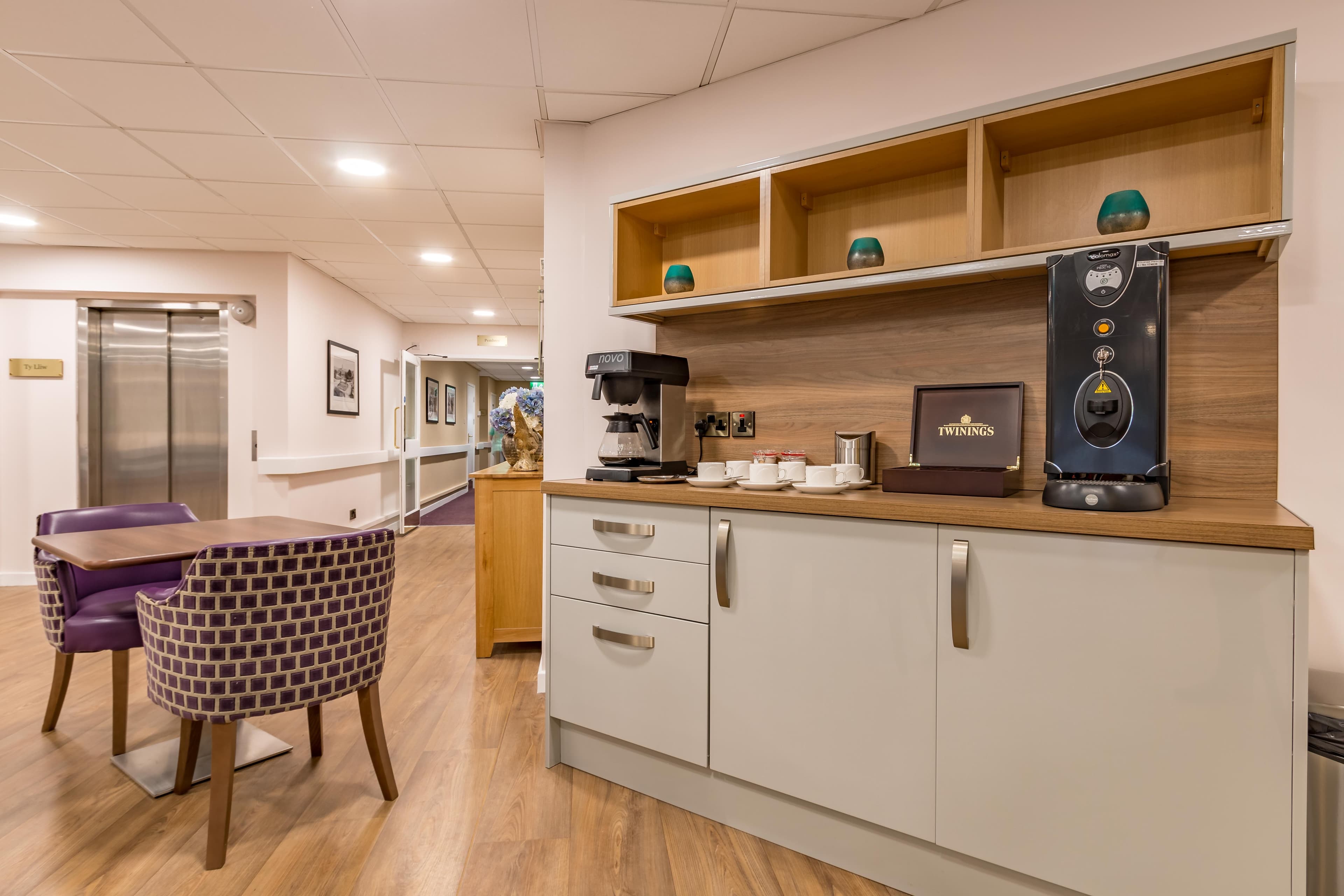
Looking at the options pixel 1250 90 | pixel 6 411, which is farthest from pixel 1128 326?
pixel 6 411

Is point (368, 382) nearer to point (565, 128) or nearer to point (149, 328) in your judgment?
point (149, 328)

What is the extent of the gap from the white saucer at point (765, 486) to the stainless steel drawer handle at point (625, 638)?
552 mm

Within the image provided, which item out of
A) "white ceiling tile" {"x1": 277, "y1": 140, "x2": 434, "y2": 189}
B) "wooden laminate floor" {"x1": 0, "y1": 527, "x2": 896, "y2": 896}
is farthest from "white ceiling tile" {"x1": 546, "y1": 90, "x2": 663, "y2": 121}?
"wooden laminate floor" {"x1": 0, "y1": 527, "x2": 896, "y2": 896}

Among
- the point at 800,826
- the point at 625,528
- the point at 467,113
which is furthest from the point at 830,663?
the point at 467,113

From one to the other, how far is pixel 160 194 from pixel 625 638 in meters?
3.90

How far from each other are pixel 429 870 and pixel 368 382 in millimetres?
6239

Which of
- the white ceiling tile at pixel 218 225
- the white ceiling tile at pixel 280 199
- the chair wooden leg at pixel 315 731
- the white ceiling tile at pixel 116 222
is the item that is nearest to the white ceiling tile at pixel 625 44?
the white ceiling tile at pixel 280 199

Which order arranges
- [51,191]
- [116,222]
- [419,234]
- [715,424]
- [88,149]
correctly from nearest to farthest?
[715,424], [88,149], [51,191], [116,222], [419,234]

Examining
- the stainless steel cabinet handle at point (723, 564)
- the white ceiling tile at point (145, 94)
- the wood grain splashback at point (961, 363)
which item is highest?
the white ceiling tile at point (145, 94)

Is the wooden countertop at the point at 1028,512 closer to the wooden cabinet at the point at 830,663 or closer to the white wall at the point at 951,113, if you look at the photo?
the wooden cabinet at the point at 830,663

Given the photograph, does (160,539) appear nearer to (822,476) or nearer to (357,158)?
(357,158)

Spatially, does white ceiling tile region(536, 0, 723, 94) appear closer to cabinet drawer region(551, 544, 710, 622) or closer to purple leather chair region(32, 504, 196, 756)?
cabinet drawer region(551, 544, 710, 622)

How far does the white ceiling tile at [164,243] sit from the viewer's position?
4688 millimetres

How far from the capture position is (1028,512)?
1436 mm
